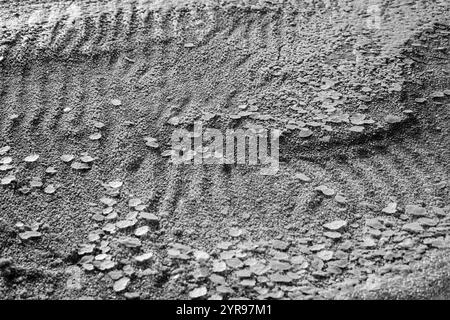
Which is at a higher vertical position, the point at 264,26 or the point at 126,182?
the point at 264,26

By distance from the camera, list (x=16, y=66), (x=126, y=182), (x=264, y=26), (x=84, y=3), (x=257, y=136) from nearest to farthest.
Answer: (x=126, y=182)
(x=257, y=136)
(x=16, y=66)
(x=264, y=26)
(x=84, y=3)

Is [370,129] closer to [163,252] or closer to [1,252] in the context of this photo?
[163,252]

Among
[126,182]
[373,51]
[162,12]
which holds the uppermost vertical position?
[162,12]

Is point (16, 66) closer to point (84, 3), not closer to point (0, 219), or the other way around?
point (84, 3)

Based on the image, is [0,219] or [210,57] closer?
[0,219]

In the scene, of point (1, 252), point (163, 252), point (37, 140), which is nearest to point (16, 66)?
point (37, 140)

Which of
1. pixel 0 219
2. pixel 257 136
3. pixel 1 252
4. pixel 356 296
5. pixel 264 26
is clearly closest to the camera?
pixel 356 296
